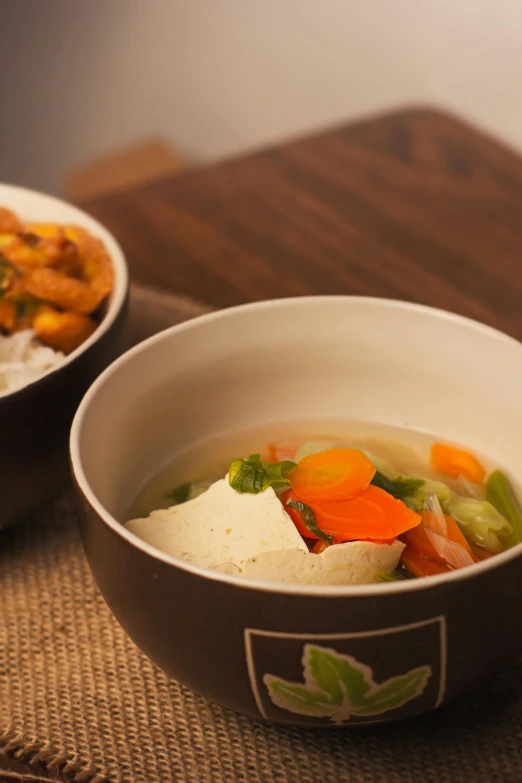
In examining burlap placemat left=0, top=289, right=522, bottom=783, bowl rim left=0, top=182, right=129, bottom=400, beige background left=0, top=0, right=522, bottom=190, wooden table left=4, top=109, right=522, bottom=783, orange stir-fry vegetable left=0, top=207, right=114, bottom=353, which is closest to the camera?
burlap placemat left=0, top=289, right=522, bottom=783

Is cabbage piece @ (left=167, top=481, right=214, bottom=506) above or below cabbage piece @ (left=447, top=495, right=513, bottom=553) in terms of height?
below

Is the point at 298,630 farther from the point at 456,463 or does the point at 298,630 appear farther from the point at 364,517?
the point at 456,463

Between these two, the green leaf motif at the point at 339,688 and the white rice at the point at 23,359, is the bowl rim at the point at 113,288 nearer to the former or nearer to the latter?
the white rice at the point at 23,359

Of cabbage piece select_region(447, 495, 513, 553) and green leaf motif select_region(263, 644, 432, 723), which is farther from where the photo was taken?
cabbage piece select_region(447, 495, 513, 553)

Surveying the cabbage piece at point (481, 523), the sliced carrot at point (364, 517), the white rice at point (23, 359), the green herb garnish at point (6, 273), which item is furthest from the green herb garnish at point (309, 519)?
the green herb garnish at point (6, 273)

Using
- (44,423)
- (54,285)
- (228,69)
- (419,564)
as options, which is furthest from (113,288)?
(228,69)

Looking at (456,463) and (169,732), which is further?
(456,463)

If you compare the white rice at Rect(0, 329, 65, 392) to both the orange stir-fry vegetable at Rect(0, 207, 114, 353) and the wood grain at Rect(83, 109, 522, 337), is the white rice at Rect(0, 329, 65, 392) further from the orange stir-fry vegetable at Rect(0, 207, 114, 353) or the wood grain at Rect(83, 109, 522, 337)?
the wood grain at Rect(83, 109, 522, 337)

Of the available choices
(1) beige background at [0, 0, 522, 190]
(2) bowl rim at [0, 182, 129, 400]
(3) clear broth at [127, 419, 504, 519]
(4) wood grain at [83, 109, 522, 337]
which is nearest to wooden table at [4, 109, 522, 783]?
(4) wood grain at [83, 109, 522, 337]
